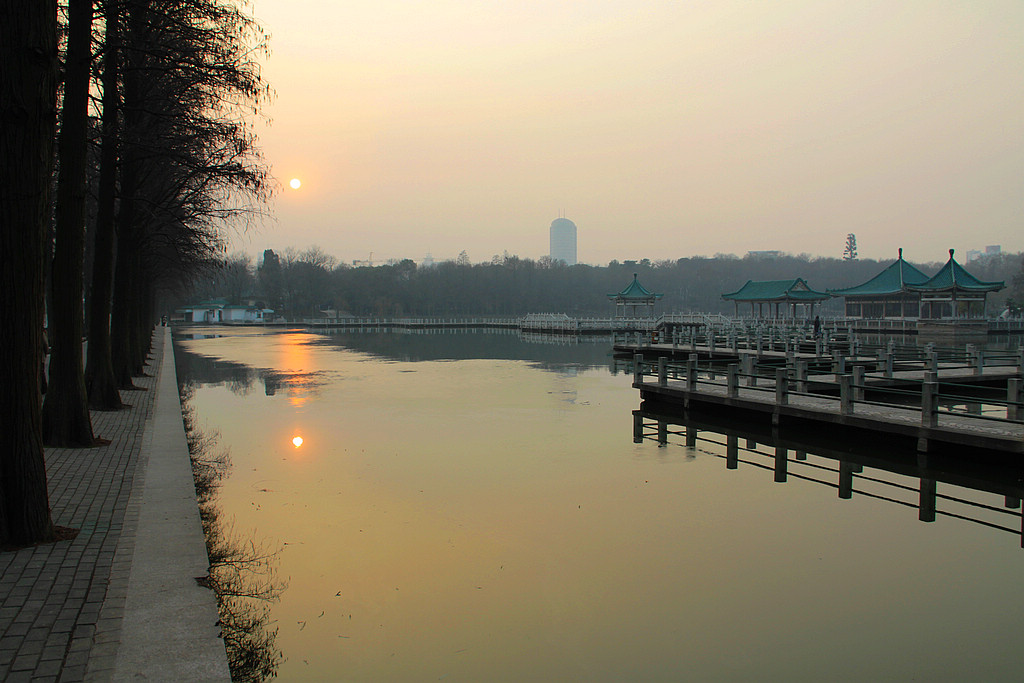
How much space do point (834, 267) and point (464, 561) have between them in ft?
471

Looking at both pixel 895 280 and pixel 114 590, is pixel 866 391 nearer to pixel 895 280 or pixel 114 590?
pixel 114 590

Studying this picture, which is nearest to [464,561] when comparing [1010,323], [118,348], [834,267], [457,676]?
[457,676]

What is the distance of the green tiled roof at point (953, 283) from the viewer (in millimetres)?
52656

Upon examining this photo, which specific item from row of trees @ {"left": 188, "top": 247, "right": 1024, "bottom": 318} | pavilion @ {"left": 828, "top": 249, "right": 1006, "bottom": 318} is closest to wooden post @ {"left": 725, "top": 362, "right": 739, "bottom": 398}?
pavilion @ {"left": 828, "top": 249, "right": 1006, "bottom": 318}

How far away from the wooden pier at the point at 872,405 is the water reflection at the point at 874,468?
413mm

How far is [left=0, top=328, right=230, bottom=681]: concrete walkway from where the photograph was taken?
14.7 ft

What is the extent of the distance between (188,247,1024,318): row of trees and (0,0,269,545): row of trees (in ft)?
316

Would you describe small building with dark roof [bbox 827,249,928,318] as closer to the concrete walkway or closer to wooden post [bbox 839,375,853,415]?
wooden post [bbox 839,375,853,415]

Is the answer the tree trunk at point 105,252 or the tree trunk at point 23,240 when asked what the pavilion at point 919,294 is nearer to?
the tree trunk at point 105,252

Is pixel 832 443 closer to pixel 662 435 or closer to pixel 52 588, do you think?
pixel 662 435

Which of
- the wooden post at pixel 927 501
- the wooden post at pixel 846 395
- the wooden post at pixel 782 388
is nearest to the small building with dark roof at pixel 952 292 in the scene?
the wooden post at pixel 782 388

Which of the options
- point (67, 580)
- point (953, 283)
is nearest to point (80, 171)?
point (67, 580)

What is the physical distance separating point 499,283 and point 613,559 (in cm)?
12542

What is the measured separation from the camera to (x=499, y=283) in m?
132
